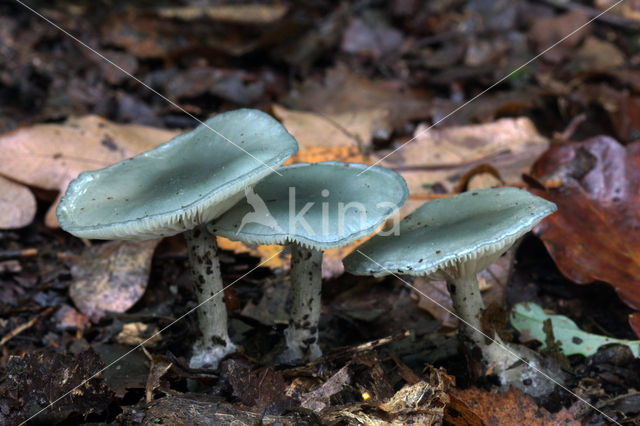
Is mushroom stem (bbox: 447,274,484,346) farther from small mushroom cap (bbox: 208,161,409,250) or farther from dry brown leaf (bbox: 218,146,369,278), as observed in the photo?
dry brown leaf (bbox: 218,146,369,278)

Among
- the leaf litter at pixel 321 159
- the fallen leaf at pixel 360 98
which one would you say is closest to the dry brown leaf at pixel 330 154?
the leaf litter at pixel 321 159

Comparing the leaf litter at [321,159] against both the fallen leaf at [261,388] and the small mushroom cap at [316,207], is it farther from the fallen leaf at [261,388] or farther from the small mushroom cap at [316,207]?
the small mushroom cap at [316,207]

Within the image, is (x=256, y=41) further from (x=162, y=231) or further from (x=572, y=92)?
(x=162, y=231)

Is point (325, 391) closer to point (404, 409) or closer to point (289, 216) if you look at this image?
point (404, 409)

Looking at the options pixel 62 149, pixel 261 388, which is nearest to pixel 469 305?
pixel 261 388

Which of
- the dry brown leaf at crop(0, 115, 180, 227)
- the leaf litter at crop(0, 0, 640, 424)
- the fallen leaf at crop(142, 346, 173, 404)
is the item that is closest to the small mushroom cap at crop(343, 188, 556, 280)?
the leaf litter at crop(0, 0, 640, 424)
